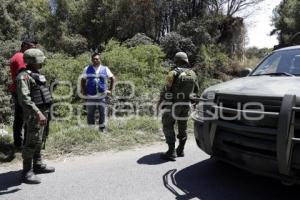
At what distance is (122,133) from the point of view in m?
7.60

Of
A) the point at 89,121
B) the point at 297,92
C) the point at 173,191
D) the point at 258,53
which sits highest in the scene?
the point at 258,53

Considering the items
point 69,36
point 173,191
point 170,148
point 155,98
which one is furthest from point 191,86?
point 69,36

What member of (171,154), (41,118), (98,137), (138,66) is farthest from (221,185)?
(138,66)

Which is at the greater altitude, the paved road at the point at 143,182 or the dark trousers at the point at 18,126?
the dark trousers at the point at 18,126

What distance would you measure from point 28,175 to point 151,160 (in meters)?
1.93

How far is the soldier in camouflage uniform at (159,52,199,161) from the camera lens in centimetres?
577

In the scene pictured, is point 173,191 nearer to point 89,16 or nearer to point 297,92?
point 297,92

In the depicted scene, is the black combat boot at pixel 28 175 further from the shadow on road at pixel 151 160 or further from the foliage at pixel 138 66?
the foliage at pixel 138 66

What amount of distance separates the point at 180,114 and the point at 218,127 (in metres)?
1.45

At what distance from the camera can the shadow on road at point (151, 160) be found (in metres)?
5.96

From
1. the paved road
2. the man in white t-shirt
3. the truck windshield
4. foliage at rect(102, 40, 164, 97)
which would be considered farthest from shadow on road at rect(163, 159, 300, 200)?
foliage at rect(102, 40, 164, 97)

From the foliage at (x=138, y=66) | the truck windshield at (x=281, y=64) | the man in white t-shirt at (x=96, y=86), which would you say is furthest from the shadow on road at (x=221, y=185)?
the foliage at (x=138, y=66)

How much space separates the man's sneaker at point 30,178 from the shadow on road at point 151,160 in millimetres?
1614

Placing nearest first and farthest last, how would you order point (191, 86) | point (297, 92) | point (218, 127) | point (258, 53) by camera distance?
point (297, 92) → point (218, 127) → point (191, 86) → point (258, 53)
